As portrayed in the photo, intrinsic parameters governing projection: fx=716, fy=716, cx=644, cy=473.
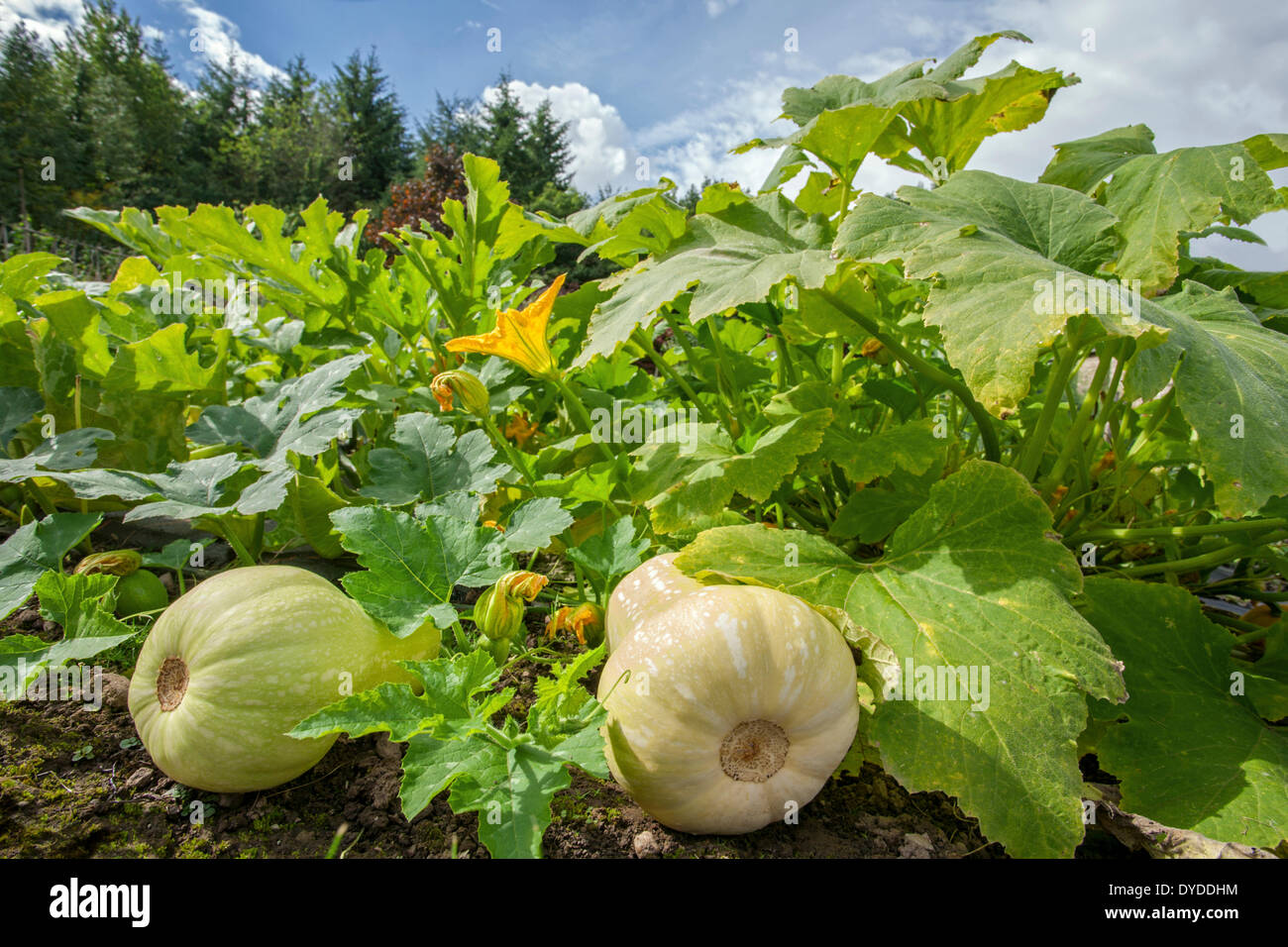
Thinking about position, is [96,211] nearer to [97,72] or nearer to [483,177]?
[483,177]

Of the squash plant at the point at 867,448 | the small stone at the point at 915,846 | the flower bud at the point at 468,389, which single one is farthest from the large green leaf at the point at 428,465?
the small stone at the point at 915,846

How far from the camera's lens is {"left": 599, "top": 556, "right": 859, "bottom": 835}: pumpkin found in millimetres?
1097

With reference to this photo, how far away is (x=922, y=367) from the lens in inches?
61.8

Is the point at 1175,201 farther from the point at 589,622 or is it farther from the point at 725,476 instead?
the point at 589,622

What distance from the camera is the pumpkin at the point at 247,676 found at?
1.21 m

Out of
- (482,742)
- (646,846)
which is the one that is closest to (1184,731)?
(646,846)

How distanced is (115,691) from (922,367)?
1.91 metres

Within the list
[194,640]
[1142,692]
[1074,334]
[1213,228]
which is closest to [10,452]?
[194,640]

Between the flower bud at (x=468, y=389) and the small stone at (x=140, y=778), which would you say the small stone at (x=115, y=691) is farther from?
the flower bud at (x=468, y=389)

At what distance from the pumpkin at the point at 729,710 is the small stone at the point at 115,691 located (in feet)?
3.74

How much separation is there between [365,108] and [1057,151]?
48.7 metres

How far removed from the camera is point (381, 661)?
1.36 meters

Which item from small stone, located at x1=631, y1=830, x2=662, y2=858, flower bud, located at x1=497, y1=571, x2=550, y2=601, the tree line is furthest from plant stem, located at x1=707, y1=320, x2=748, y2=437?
the tree line

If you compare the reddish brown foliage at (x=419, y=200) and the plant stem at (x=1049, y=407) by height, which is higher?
the reddish brown foliage at (x=419, y=200)
